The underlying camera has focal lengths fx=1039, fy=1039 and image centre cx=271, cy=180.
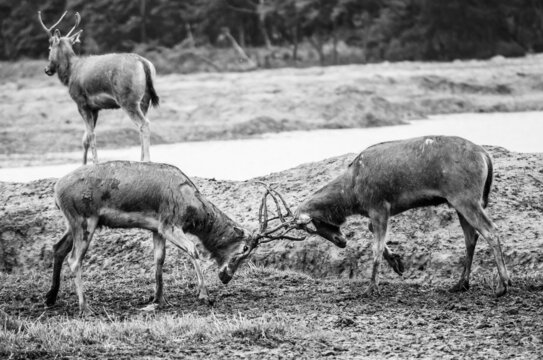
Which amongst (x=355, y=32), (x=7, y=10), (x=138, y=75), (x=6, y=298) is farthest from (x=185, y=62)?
(x=6, y=298)

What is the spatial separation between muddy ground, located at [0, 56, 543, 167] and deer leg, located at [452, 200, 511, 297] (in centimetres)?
1512

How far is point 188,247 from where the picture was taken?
11164 millimetres

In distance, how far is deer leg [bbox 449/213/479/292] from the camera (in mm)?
11234

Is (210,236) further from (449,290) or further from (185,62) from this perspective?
(185,62)

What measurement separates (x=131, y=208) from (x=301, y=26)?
47666 mm

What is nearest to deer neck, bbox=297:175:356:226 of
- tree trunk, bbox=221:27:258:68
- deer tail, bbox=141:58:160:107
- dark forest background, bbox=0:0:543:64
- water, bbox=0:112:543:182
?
deer tail, bbox=141:58:160:107

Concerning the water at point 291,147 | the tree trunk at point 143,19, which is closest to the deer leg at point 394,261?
the water at point 291,147

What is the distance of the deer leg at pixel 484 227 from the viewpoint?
10.8 meters

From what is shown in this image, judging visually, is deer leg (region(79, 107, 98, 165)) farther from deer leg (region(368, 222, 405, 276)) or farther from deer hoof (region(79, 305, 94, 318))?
deer leg (region(368, 222, 405, 276))

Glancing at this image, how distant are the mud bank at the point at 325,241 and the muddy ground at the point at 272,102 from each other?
9.44 metres

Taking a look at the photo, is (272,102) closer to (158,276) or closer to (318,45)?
(318,45)

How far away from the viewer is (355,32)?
5719 cm

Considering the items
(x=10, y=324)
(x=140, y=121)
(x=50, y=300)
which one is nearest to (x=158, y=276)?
(x=50, y=300)

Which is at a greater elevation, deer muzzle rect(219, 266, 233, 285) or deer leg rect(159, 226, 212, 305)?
deer leg rect(159, 226, 212, 305)
